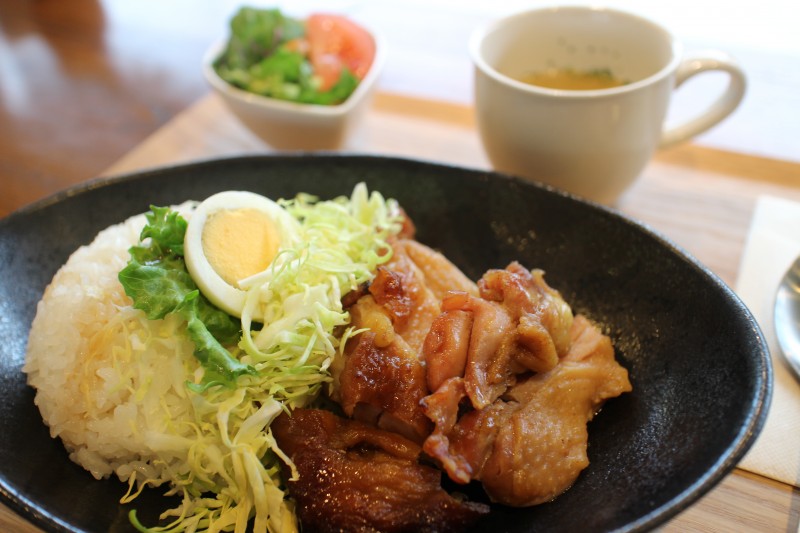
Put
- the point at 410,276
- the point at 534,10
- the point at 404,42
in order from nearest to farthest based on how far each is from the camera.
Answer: the point at 410,276 → the point at 534,10 → the point at 404,42

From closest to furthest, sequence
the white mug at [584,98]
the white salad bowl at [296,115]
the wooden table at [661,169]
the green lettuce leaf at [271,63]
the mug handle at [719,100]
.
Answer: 1. the wooden table at [661,169]
2. the white mug at [584,98]
3. the mug handle at [719,100]
4. the white salad bowl at [296,115]
5. the green lettuce leaf at [271,63]

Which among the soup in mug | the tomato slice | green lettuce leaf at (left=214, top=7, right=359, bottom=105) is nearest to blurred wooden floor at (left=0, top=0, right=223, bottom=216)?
green lettuce leaf at (left=214, top=7, right=359, bottom=105)

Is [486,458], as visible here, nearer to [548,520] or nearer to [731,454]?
[548,520]

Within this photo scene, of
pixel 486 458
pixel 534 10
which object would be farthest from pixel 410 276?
pixel 534 10

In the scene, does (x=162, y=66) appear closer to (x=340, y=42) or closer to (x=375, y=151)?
(x=340, y=42)

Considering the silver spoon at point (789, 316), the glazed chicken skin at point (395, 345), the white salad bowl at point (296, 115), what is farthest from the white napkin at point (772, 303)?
the white salad bowl at point (296, 115)

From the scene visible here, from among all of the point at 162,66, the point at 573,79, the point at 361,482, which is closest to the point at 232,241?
the point at 361,482

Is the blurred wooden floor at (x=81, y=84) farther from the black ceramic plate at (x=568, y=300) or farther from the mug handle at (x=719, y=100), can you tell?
the mug handle at (x=719, y=100)
